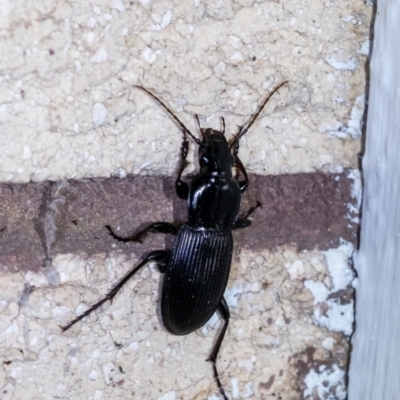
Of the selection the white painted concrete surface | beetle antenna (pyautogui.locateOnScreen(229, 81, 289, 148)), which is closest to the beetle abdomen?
beetle antenna (pyautogui.locateOnScreen(229, 81, 289, 148))

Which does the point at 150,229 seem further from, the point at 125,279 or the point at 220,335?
the point at 220,335

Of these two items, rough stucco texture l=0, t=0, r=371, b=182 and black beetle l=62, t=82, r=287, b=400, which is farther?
black beetle l=62, t=82, r=287, b=400

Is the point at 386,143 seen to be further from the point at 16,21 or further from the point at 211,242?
the point at 16,21

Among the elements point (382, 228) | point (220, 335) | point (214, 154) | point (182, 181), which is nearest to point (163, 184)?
point (182, 181)

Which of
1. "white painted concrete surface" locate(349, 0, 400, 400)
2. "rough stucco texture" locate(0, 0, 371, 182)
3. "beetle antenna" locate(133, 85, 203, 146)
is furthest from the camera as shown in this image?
"white painted concrete surface" locate(349, 0, 400, 400)

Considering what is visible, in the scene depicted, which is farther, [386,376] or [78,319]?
[386,376]

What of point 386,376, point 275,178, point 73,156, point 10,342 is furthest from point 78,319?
point 386,376

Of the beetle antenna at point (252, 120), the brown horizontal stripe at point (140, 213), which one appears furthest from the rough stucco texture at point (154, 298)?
the beetle antenna at point (252, 120)

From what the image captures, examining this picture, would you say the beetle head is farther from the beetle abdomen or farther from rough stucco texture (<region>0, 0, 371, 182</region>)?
the beetle abdomen
